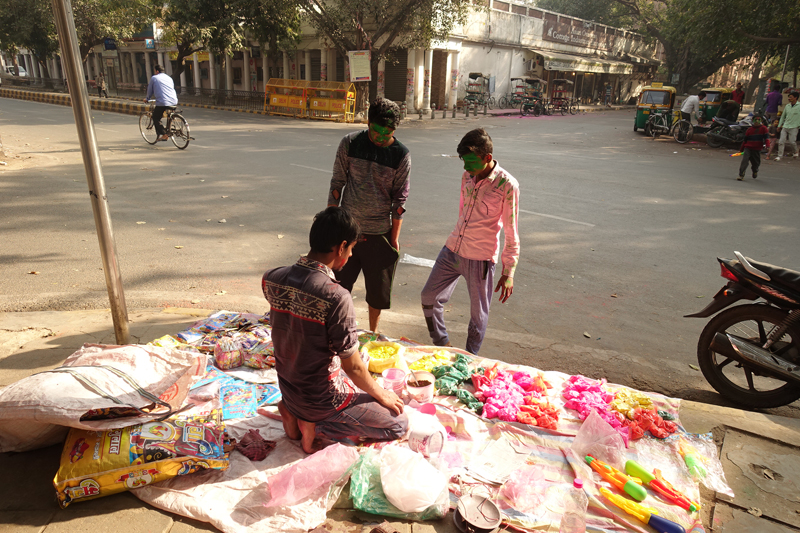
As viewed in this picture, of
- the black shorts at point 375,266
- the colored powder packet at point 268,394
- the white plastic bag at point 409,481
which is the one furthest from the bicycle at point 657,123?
the white plastic bag at point 409,481

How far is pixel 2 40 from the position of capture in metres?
→ 36.1

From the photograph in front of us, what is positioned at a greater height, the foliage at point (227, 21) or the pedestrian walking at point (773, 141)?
the foliage at point (227, 21)

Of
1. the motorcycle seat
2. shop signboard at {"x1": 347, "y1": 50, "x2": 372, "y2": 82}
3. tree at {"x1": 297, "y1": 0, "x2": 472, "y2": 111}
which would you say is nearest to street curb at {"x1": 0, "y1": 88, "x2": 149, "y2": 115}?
tree at {"x1": 297, "y1": 0, "x2": 472, "y2": 111}

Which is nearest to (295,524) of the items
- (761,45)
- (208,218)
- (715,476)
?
(715,476)

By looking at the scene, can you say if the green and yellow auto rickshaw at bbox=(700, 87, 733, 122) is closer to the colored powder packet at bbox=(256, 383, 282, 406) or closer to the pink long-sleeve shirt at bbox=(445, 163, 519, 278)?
the pink long-sleeve shirt at bbox=(445, 163, 519, 278)

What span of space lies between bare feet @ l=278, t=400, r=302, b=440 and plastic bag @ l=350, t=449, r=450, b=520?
44 cm

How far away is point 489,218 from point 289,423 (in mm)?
1877

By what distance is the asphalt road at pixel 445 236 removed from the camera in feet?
14.5

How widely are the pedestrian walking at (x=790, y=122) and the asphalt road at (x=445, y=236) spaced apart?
1202mm

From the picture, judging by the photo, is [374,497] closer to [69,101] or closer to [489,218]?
[489,218]

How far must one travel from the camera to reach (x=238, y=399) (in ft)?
10.1

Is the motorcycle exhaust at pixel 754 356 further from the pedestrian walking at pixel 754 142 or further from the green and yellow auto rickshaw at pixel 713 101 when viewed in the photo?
the green and yellow auto rickshaw at pixel 713 101

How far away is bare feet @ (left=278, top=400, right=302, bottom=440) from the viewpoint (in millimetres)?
2730

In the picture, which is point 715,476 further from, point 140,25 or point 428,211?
point 140,25
